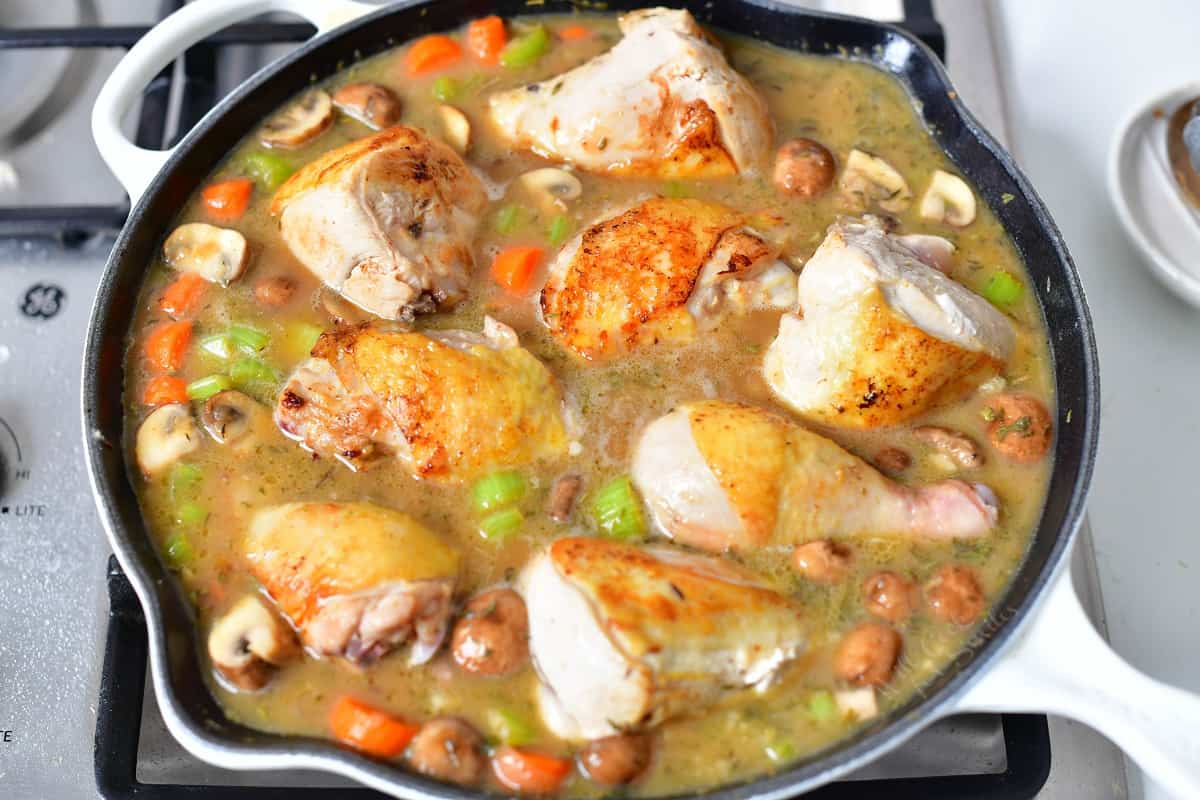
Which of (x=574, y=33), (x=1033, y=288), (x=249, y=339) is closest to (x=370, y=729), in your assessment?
(x=249, y=339)

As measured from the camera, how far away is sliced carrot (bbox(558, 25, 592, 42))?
9.41ft

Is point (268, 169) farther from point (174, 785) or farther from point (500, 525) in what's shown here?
point (174, 785)

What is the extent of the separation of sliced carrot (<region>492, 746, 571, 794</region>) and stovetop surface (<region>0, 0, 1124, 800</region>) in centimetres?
46

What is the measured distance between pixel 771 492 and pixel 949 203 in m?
0.93

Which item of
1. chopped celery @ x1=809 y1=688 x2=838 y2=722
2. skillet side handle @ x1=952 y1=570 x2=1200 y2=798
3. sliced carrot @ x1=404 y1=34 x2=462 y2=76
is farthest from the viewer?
sliced carrot @ x1=404 y1=34 x2=462 y2=76

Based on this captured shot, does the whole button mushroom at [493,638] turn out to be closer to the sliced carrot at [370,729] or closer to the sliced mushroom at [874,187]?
the sliced carrot at [370,729]

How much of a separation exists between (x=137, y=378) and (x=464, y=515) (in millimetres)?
796

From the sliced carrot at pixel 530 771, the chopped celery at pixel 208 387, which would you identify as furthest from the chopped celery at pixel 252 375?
the sliced carrot at pixel 530 771

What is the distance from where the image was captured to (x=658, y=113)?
8.47 ft

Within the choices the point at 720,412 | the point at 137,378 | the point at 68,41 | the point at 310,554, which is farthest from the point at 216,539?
the point at 68,41

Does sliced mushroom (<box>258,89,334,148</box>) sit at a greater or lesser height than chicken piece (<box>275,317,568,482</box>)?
greater

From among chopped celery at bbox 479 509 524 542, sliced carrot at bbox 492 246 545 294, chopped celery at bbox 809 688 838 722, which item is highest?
sliced carrot at bbox 492 246 545 294

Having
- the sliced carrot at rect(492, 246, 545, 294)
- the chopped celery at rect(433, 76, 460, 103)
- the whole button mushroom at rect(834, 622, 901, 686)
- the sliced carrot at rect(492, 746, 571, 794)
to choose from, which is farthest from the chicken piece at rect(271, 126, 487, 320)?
the whole button mushroom at rect(834, 622, 901, 686)

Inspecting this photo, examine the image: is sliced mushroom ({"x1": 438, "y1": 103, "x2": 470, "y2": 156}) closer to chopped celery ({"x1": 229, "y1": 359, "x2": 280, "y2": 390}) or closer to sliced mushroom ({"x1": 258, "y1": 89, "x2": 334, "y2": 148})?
sliced mushroom ({"x1": 258, "y1": 89, "x2": 334, "y2": 148})
